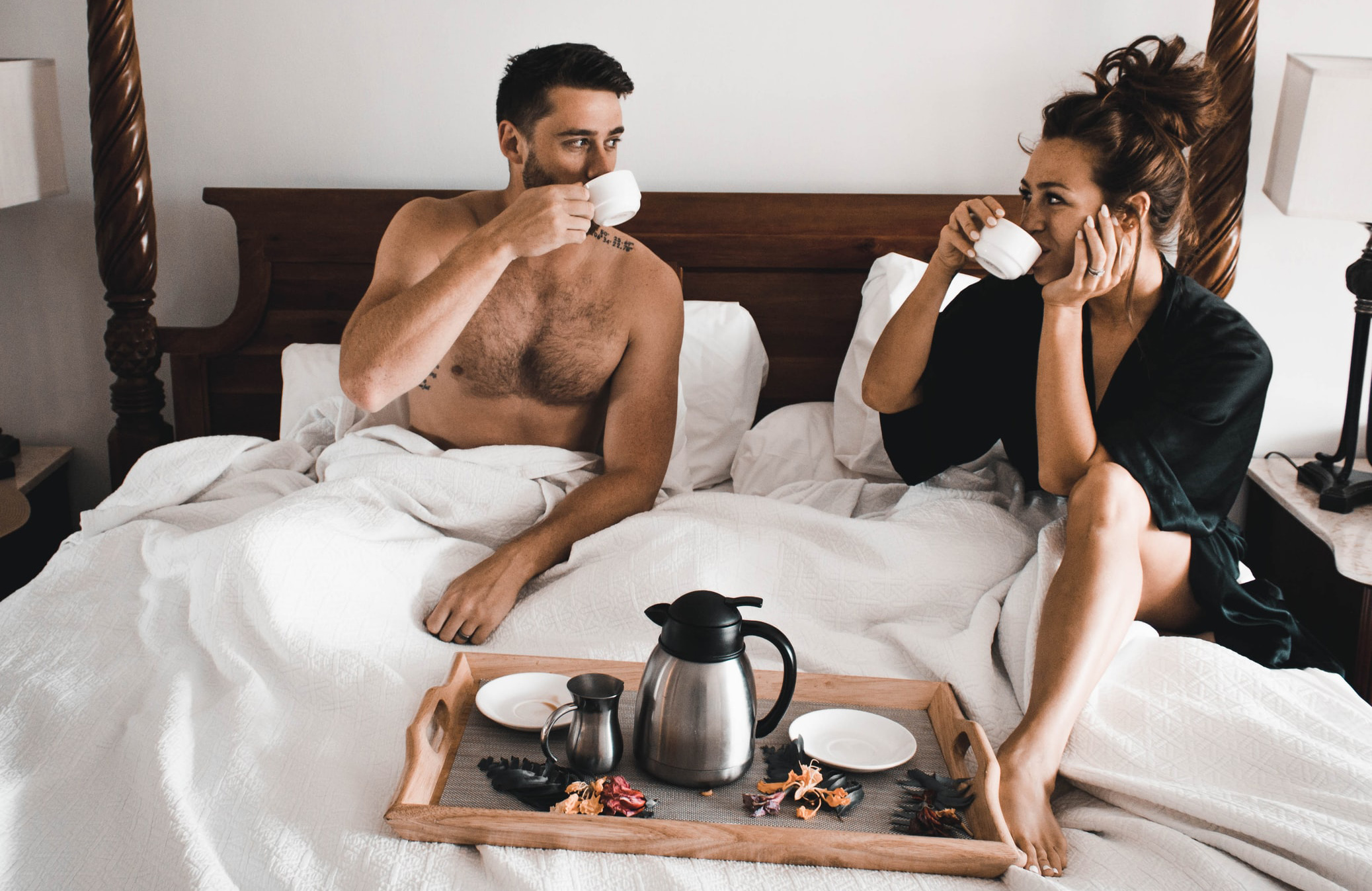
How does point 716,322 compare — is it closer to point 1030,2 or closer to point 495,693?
point 1030,2

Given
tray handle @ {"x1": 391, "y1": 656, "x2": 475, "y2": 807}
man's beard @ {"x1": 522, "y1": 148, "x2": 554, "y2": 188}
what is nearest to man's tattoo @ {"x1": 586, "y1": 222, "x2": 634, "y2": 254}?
man's beard @ {"x1": 522, "y1": 148, "x2": 554, "y2": 188}

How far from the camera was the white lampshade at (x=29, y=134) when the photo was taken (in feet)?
6.38

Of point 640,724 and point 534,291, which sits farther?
point 534,291

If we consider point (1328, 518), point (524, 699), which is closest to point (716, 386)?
point (524, 699)

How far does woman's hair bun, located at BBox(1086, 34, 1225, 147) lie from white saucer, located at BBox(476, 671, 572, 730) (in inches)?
41.8

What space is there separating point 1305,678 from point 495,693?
3.30ft

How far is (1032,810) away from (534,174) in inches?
47.4

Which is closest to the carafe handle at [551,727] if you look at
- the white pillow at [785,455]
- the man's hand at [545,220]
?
the man's hand at [545,220]

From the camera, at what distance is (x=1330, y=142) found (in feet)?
5.96

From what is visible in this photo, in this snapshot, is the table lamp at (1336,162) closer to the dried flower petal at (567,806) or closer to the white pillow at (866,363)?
the white pillow at (866,363)

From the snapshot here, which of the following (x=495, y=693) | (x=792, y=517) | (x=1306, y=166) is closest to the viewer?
(x=495, y=693)

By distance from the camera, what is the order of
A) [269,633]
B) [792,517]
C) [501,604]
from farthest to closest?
[792,517] → [501,604] → [269,633]

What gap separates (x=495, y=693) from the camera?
3.83 feet

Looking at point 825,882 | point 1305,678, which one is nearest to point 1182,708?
point 1305,678
